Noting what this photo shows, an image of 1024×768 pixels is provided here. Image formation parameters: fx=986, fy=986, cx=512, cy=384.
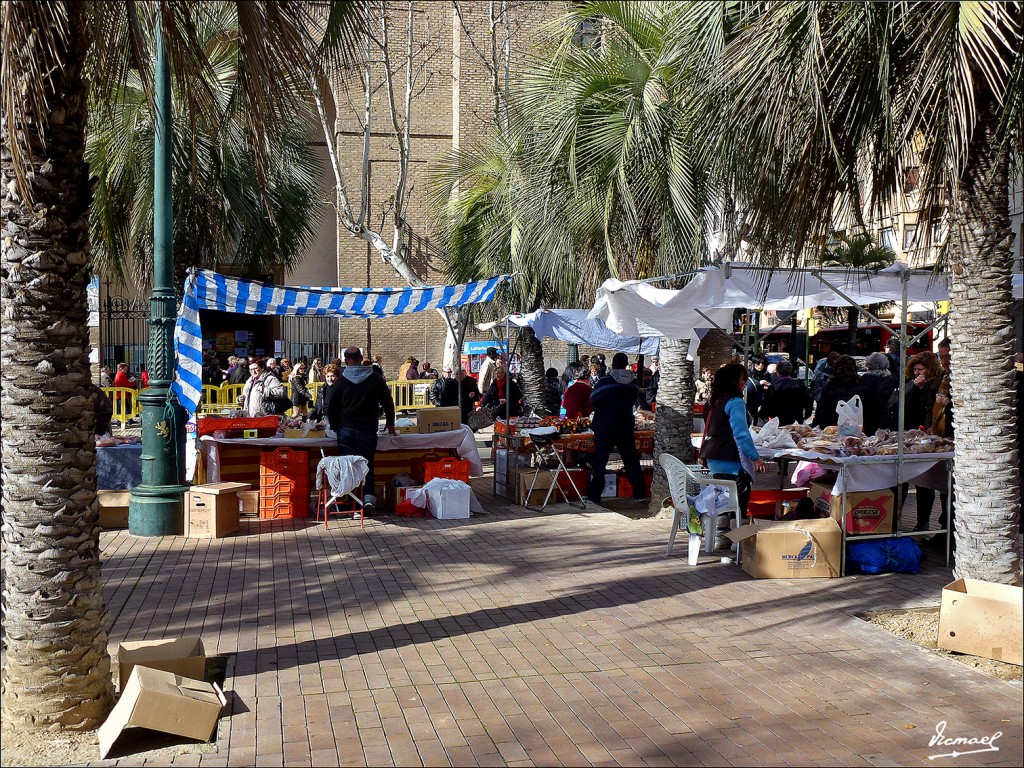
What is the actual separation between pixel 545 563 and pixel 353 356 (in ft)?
13.7

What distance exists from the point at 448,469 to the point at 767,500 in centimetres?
393

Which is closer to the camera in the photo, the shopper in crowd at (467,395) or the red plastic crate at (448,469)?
the red plastic crate at (448,469)

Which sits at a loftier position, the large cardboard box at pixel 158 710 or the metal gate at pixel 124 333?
the metal gate at pixel 124 333

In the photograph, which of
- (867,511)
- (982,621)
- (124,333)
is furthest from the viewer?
(124,333)

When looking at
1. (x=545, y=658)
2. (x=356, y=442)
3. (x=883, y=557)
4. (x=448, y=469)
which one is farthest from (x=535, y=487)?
(x=545, y=658)

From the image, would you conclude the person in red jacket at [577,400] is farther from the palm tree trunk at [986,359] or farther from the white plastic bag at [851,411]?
the palm tree trunk at [986,359]

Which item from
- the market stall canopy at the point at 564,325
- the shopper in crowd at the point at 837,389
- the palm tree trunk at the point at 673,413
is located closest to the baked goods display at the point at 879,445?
the palm tree trunk at the point at 673,413

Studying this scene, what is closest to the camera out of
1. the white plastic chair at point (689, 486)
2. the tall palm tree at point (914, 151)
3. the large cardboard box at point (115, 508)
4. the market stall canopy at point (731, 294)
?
the tall palm tree at point (914, 151)

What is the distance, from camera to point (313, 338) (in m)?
34.0

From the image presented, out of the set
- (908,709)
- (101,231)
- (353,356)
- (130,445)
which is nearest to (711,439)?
(908,709)

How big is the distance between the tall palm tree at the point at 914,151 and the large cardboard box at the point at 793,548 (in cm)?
153

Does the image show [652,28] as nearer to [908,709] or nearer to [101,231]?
[908,709]

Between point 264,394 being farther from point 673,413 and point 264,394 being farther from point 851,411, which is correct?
point 851,411

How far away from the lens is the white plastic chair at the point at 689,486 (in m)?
8.91
